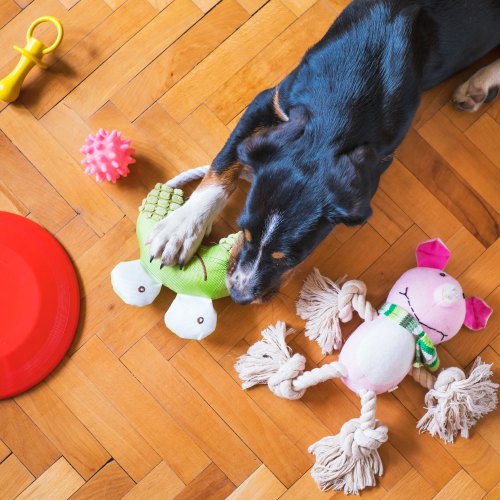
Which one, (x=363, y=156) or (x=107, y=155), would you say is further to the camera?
(x=107, y=155)

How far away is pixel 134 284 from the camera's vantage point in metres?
1.87

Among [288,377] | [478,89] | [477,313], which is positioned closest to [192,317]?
[288,377]

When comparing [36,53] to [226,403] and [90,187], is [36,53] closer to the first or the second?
[90,187]

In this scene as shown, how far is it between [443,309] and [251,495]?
0.83 m

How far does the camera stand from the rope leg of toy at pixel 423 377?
1.92m

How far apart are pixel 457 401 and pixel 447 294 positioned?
0.36 m

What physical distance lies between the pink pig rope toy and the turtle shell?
0.26 metres

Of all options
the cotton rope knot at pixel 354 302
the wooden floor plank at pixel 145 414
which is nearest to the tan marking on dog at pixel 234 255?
the cotton rope knot at pixel 354 302

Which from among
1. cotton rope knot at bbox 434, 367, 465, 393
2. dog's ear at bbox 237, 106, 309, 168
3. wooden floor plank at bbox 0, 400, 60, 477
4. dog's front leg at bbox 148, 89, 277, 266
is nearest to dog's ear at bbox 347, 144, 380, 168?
dog's ear at bbox 237, 106, 309, 168

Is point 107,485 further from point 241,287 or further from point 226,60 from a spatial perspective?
point 226,60

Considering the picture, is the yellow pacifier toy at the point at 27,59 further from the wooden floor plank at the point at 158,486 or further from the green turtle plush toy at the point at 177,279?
the wooden floor plank at the point at 158,486

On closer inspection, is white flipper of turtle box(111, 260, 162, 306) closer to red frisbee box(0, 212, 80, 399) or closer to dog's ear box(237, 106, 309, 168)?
red frisbee box(0, 212, 80, 399)

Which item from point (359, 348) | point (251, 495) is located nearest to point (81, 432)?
point (251, 495)

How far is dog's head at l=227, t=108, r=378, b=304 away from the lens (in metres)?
1.46
